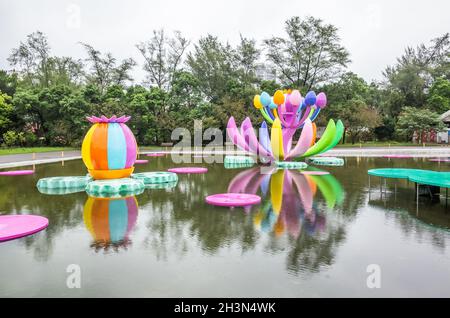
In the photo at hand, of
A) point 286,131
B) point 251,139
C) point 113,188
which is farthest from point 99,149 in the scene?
point 286,131

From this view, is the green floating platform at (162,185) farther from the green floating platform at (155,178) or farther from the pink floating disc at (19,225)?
the pink floating disc at (19,225)

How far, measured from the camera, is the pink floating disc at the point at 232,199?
891 centimetres

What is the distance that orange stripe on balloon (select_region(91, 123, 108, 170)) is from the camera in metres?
10.8

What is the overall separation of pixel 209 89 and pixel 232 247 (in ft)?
117

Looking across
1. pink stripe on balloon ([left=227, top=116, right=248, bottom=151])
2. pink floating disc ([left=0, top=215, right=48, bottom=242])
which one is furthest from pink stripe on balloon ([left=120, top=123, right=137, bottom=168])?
pink stripe on balloon ([left=227, top=116, right=248, bottom=151])

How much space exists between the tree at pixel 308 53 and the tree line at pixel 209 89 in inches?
3.7

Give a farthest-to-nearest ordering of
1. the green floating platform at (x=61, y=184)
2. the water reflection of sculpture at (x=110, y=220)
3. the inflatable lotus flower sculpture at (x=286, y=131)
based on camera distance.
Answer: the inflatable lotus flower sculpture at (x=286, y=131) < the green floating platform at (x=61, y=184) < the water reflection of sculpture at (x=110, y=220)

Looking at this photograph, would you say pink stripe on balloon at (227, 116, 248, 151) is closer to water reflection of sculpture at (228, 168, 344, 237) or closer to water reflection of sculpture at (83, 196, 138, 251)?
water reflection of sculpture at (228, 168, 344, 237)

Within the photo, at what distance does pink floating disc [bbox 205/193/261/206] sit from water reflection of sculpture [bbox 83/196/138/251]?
1.84 metres

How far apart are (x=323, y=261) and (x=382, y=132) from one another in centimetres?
3737

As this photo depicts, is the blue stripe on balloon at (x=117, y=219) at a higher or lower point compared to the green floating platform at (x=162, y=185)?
lower

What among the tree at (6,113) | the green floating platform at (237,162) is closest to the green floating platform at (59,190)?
the green floating platform at (237,162)

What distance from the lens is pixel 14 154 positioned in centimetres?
2552

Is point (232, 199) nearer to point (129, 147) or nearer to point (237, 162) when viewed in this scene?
point (129, 147)
